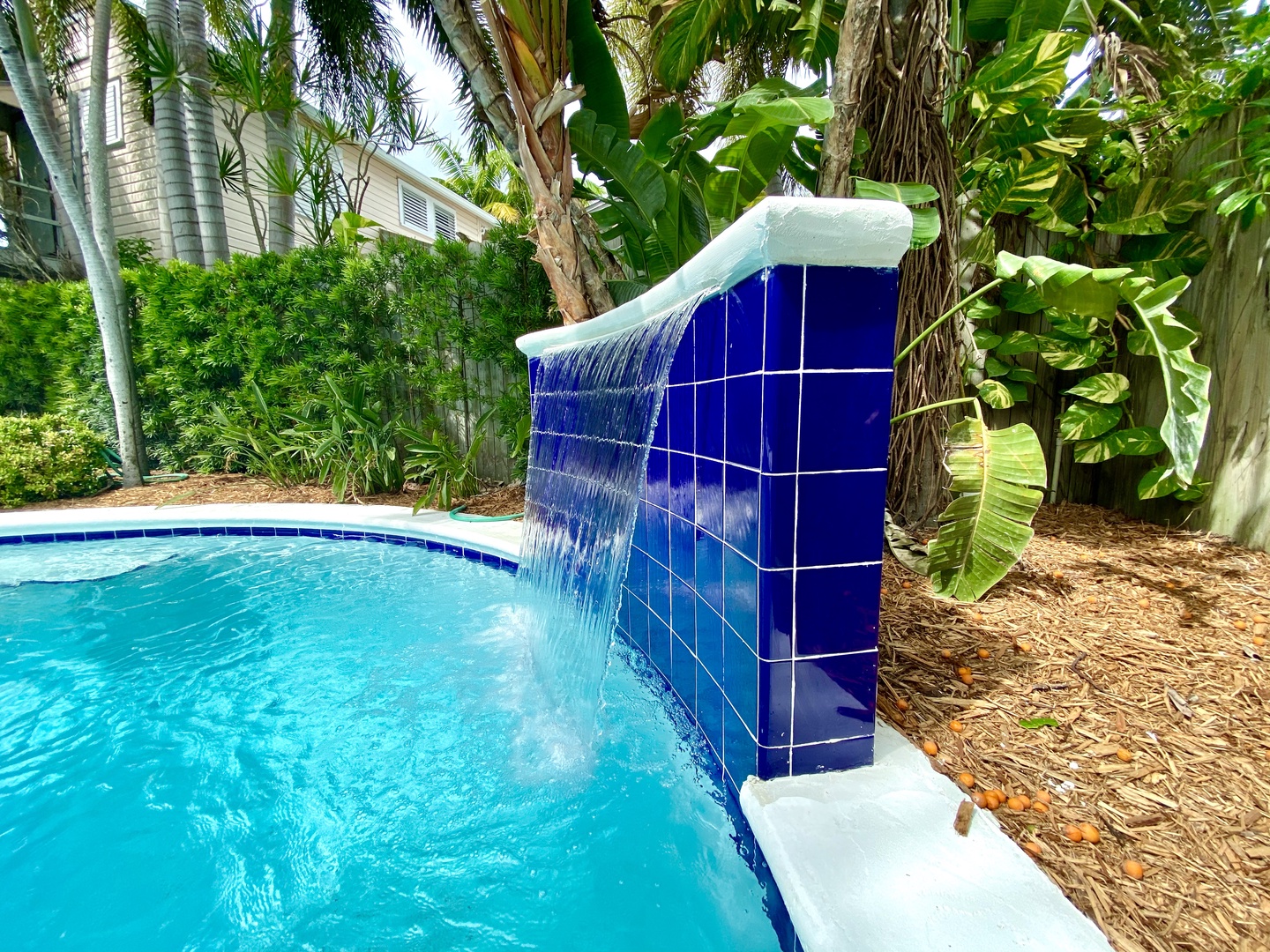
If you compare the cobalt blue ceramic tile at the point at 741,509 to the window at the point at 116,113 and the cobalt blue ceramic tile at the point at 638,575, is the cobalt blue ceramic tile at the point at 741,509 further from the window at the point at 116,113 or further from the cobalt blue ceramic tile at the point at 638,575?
the window at the point at 116,113

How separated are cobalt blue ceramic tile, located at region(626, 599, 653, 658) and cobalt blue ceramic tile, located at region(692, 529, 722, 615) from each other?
635 millimetres

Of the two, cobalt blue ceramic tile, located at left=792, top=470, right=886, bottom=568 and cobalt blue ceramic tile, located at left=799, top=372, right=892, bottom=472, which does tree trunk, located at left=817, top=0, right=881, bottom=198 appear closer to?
cobalt blue ceramic tile, located at left=799, top=372, right=892, bottom=472

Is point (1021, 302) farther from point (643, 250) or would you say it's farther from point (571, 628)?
point (571, 628)

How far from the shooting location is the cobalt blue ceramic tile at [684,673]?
1883mm

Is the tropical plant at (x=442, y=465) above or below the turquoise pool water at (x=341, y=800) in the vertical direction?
above

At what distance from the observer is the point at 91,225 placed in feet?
17.9

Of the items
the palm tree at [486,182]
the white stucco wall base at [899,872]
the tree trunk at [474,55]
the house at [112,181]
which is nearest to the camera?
the white stucco wall base at [899,872]

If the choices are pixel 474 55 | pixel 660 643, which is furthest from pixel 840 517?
pixel 474 55

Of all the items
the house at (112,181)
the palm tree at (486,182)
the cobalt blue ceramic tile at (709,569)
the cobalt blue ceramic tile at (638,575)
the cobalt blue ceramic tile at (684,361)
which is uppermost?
the palm tree at (486,182)

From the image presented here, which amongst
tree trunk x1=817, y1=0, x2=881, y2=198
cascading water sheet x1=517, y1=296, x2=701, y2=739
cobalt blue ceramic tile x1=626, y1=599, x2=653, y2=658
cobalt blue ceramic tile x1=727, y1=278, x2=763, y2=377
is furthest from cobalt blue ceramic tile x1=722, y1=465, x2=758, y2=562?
tree trunk x1=817, y1=0, x2=881, y2=198

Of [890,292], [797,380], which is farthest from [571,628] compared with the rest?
[890,292]

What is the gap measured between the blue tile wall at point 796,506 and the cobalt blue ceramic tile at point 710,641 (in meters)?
0.01

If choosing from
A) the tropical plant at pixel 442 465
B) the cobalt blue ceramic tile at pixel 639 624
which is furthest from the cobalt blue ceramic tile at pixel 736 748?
the tropical plant at pixel 442 465

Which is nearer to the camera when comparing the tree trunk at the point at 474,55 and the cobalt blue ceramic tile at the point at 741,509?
the cobalt blue ceramic tile at the point at 741,509
